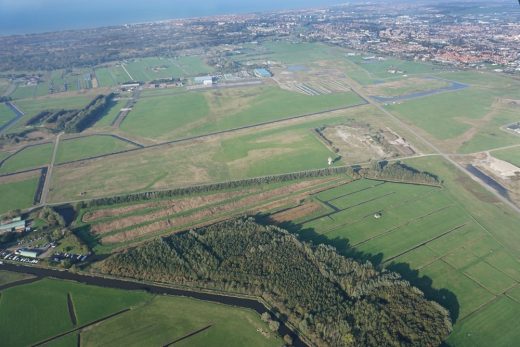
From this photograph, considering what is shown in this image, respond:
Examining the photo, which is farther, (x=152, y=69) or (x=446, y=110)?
(x=152, y=69)

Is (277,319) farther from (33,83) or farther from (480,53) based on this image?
(480,53)

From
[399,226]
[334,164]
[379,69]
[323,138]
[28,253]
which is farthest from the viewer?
[379,69]

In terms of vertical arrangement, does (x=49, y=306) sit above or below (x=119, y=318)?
above

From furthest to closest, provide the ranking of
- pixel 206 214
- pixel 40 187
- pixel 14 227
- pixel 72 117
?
pixel 72 117 → pixel 40 187 → pixel 206 214 → pixel 14 227

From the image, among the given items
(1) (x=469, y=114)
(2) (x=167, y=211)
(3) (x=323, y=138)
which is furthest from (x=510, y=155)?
(2) (x=167, y=211)

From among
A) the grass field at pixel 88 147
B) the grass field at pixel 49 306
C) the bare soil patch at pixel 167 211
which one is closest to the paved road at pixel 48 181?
the grass field at pixel 88 147

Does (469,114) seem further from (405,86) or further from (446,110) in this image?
(405,86)

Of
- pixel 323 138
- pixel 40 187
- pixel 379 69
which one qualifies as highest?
pixel 379 69

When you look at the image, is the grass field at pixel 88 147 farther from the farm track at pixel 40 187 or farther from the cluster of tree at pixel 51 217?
the cluster of tree at pixel 51 217
